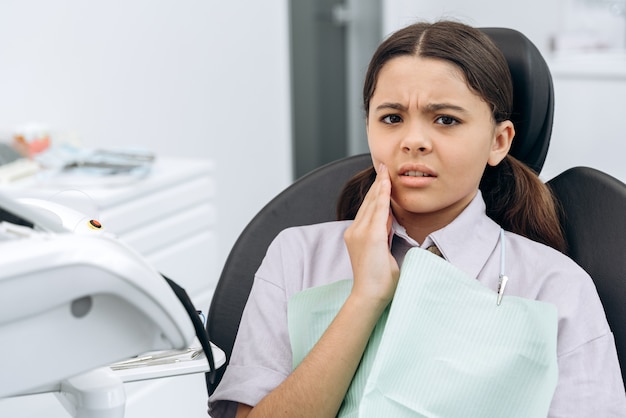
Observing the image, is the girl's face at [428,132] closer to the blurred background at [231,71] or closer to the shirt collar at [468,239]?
the shirt collar at [468,239]

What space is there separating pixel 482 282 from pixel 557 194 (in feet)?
0.66

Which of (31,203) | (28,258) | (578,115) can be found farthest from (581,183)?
(578,115)

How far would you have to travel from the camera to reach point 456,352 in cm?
106

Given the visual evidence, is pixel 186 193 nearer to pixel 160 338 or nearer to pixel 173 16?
pixel 173 16

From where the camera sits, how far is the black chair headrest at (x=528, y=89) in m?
1.26

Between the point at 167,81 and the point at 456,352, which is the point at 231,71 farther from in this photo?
the point at 456,352

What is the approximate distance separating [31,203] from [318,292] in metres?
0.43

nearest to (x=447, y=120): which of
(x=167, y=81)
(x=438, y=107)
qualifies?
(x=438, y=107)

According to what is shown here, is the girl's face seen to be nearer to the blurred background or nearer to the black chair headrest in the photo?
the black chair headrest

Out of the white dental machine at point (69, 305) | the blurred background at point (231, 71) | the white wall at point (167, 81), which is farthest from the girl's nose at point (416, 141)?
the white wall at point (167, 81)

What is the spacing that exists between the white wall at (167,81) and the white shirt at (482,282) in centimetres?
144

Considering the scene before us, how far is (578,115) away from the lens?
3305 mm

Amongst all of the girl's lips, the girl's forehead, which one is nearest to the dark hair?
the girl's forehead

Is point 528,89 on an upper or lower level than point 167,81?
upper
